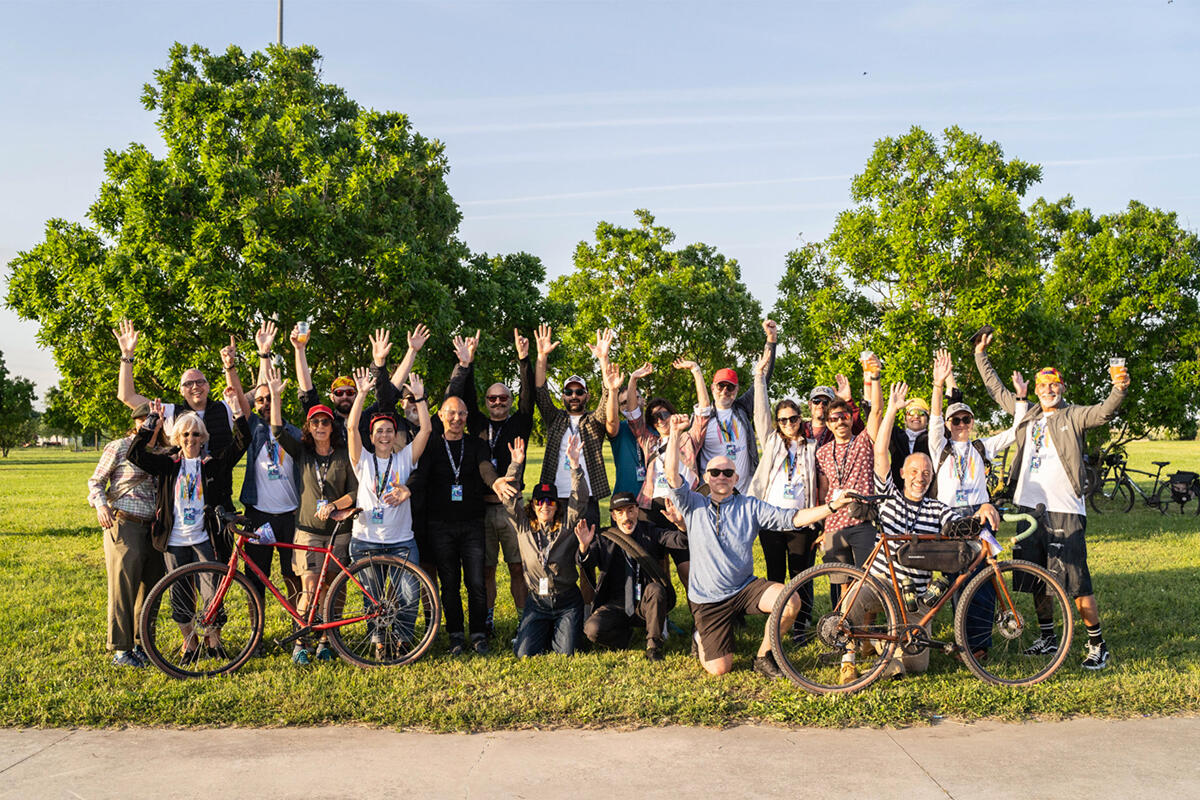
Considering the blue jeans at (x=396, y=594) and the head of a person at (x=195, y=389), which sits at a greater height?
the head of a person at (x=195, y=389)

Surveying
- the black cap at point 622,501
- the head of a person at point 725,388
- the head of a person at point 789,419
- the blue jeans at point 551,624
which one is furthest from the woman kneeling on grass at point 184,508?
the head of a person at point 789,419

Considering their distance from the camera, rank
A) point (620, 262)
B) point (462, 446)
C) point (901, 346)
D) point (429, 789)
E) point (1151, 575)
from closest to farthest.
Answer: point (429, 789) < point (462, 446) < point (1151, 575) < point (901, 346) < point (620, 262)

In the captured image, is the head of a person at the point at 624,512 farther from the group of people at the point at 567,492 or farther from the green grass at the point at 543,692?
the green grass at the point at 543,692

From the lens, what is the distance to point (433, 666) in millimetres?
6543

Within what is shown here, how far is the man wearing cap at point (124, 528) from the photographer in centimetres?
658

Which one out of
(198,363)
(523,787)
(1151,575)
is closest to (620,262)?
(198,363)

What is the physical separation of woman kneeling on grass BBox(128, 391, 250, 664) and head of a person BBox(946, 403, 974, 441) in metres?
6.02

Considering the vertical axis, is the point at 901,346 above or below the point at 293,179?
below

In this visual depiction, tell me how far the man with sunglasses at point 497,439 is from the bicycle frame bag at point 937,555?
317 cm

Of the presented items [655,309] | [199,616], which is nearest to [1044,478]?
[199,616]

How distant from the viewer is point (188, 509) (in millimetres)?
6688

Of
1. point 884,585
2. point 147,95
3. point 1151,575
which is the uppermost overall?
point 147,95

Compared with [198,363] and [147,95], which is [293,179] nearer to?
[147,95]

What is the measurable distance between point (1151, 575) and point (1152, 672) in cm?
554
